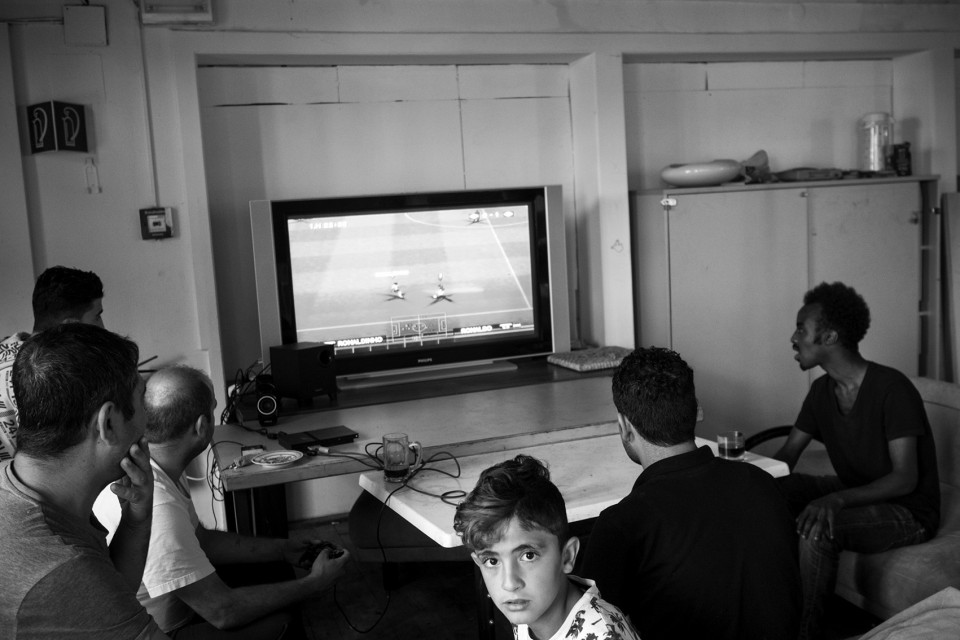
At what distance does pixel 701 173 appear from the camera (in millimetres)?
4469

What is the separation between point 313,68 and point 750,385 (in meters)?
2.64

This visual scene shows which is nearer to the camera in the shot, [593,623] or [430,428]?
[593,623]

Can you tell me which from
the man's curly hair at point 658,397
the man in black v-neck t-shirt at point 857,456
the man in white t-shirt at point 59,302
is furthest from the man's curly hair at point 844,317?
the man in white t-shirt at point 59,302

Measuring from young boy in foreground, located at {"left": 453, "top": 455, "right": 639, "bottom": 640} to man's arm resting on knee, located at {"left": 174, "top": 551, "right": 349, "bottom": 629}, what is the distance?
0.88 m

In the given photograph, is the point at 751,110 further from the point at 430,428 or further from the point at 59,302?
the point at 59,302

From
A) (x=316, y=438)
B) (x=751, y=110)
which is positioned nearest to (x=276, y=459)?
(x=316, y=438)

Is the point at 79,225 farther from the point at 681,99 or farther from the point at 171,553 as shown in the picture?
the point at 681,99

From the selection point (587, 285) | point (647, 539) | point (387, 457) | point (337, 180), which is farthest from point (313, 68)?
point (647, 539)

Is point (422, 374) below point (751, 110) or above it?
below

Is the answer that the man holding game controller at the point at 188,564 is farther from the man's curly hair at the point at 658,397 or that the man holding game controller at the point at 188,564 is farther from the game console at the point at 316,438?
the man's curly hair at the point at 658,397

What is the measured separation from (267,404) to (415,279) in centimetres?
101

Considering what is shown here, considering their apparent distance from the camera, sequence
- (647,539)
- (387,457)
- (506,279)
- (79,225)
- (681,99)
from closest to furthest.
Result: (647,539) → (387,457) → (79,225) → (506,279) → (681,99)

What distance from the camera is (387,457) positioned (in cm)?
271

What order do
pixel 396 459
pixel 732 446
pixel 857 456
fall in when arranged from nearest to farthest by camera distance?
pixel 396 459, pixel 732 446, pixel 857 456
